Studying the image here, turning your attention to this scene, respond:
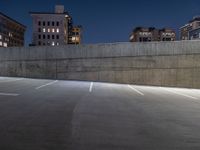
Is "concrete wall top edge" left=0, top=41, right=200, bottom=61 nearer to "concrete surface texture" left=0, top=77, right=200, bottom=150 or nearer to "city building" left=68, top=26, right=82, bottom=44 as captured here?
"concrete surface texture" left=0, top=77, right=200, bottom=150

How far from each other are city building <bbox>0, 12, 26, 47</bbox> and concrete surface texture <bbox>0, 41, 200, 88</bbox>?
108486 millimetres

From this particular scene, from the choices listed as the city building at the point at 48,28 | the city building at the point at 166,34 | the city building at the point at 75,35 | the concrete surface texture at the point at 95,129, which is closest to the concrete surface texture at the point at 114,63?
the concrete surface texture at the point at 95,129

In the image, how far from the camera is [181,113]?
33.6 ft

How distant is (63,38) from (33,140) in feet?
396

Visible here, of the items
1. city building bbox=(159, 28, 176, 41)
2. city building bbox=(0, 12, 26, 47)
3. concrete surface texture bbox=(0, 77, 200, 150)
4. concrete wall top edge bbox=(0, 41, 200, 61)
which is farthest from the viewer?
city building bbox=(159, 28, 176, 41)

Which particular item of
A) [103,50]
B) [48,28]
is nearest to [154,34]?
[48,28]

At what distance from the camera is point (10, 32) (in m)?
144

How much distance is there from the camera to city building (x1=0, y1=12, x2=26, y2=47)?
13188 centimetres

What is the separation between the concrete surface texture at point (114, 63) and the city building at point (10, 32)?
10849cm

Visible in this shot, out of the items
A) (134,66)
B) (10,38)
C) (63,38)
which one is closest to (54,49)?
→ (134,66)

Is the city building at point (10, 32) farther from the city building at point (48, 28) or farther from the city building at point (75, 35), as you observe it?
the city building at point (75, 35)

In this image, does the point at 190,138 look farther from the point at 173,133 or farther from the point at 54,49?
the point at 54,49

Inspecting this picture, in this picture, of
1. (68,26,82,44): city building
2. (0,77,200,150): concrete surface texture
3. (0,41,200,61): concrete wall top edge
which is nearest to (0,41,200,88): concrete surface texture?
(0,41,200,61): concrete wall top edge

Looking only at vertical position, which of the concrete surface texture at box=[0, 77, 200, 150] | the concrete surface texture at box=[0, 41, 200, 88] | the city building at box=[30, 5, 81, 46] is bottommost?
the concrete surface texture at box=[0, 77, 200, 150]
